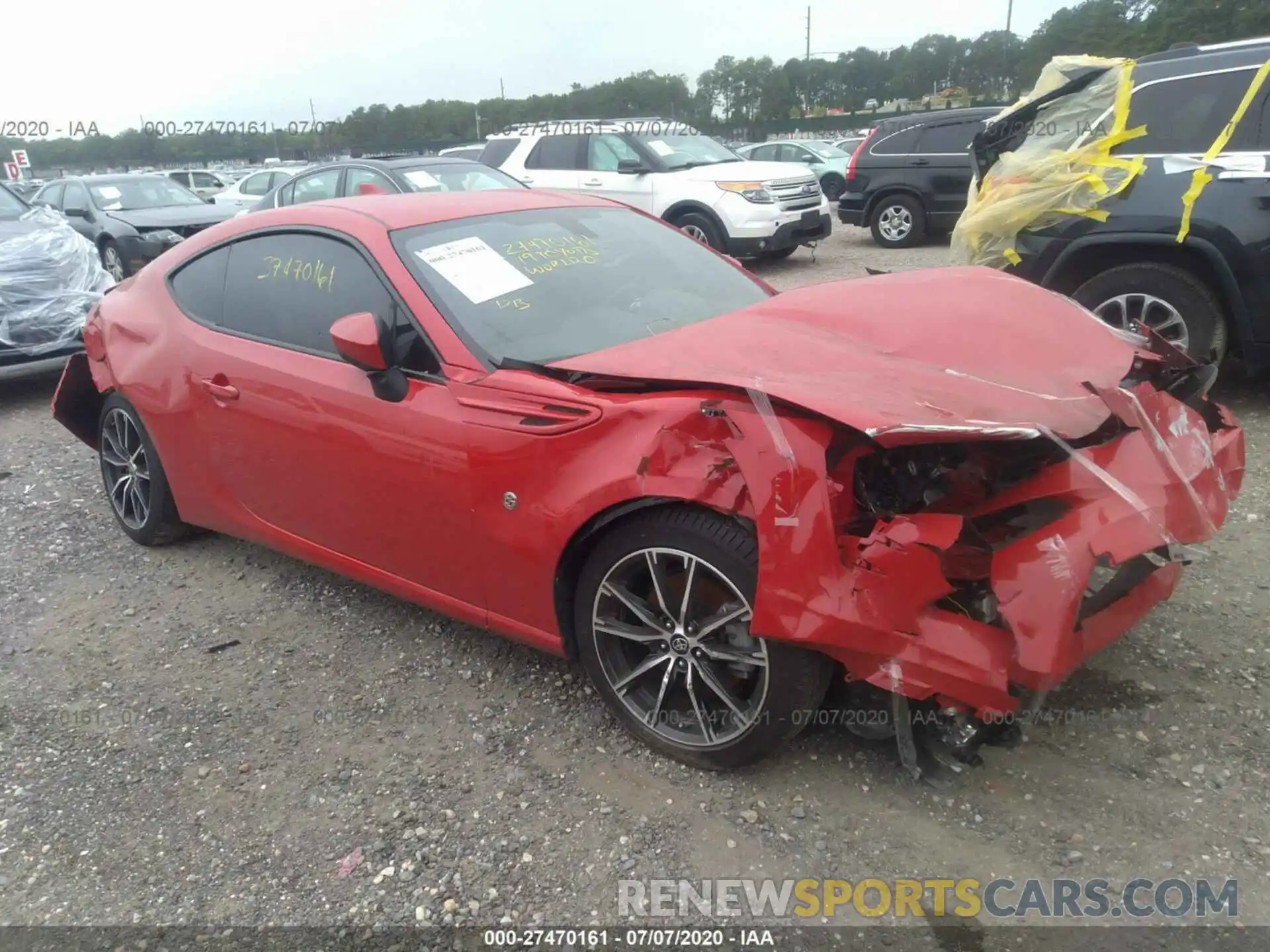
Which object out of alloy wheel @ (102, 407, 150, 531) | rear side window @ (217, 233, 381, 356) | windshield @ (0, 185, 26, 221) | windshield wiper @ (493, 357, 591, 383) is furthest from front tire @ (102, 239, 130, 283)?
windshield wiper @ (493, 357, 591, 383)

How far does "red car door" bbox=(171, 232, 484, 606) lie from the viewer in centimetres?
288

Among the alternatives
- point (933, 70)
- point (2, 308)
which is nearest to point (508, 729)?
point (2, 308)

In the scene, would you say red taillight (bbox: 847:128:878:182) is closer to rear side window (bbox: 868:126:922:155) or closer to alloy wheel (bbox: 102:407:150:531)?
rear side window (bbox: 868:126:922:155)

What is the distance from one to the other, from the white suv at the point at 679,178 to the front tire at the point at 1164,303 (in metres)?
5.57

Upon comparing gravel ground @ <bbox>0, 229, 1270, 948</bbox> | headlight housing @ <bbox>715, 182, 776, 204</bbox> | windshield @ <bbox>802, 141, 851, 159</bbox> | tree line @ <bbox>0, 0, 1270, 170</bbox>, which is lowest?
gravel ground @ <bbox>0, 229, 1270, 948</bbox>

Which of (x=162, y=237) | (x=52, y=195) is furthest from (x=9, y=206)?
(x=52, y=195)

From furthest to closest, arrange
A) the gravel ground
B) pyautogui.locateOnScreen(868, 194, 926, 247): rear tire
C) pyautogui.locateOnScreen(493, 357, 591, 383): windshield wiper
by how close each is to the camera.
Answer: pyautogui.locateOnScreen(868, 194, 926, 247): rear tire < pyautogui.locateOnScreen(493, 357, 591, 383): windshield wiper < the gravel ground

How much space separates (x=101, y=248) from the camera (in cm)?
1226

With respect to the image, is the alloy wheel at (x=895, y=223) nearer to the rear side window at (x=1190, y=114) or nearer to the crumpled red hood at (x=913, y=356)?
the rear side window at (x=1190, y=114)

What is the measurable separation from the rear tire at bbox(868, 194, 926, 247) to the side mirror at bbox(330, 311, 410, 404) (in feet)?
34.1

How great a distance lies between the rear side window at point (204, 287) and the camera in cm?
366

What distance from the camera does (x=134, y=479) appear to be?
424cm

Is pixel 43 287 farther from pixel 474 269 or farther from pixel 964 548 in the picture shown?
pixel 964 548

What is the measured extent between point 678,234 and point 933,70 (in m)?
51.5
